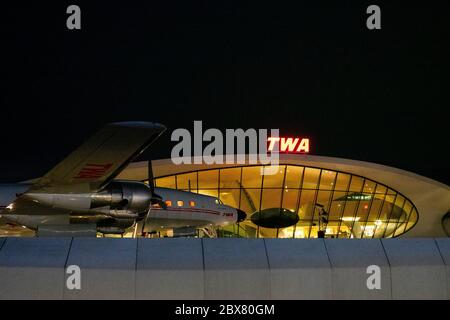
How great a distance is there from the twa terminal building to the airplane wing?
24.2 m

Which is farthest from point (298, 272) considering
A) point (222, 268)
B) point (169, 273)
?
point (169, 273)

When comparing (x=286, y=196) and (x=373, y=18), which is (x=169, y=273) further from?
(x=373, y=18)

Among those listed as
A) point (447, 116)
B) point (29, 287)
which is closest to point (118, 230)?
point (29, 287)

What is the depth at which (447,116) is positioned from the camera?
202 ft

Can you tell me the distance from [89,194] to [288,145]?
26688 mm

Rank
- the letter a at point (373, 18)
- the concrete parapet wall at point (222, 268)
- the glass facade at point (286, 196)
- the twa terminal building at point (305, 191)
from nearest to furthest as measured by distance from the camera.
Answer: the concrete parapet wall at point (222, 268) → the twa terminal building at point (305, 191) → the glass facade at point (286, 196) → the letter a at point (373, 18)

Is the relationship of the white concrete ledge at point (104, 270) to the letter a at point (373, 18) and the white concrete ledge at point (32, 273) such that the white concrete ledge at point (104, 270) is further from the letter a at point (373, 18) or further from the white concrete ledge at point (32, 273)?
the letter a at point (373, 18)

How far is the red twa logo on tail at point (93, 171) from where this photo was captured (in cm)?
2808

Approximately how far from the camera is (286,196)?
56219 millimetres

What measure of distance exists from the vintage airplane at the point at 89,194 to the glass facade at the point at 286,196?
2241cm

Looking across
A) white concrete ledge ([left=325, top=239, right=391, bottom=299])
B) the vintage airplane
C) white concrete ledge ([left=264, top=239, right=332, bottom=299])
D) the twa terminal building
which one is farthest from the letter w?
white concrete ledge ([left=264, top=239, right=332, bottom=299])

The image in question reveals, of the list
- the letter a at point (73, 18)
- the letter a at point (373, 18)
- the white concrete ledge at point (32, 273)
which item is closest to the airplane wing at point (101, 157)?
the white concrete ledge at point (32, 273)

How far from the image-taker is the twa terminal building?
54938mm
